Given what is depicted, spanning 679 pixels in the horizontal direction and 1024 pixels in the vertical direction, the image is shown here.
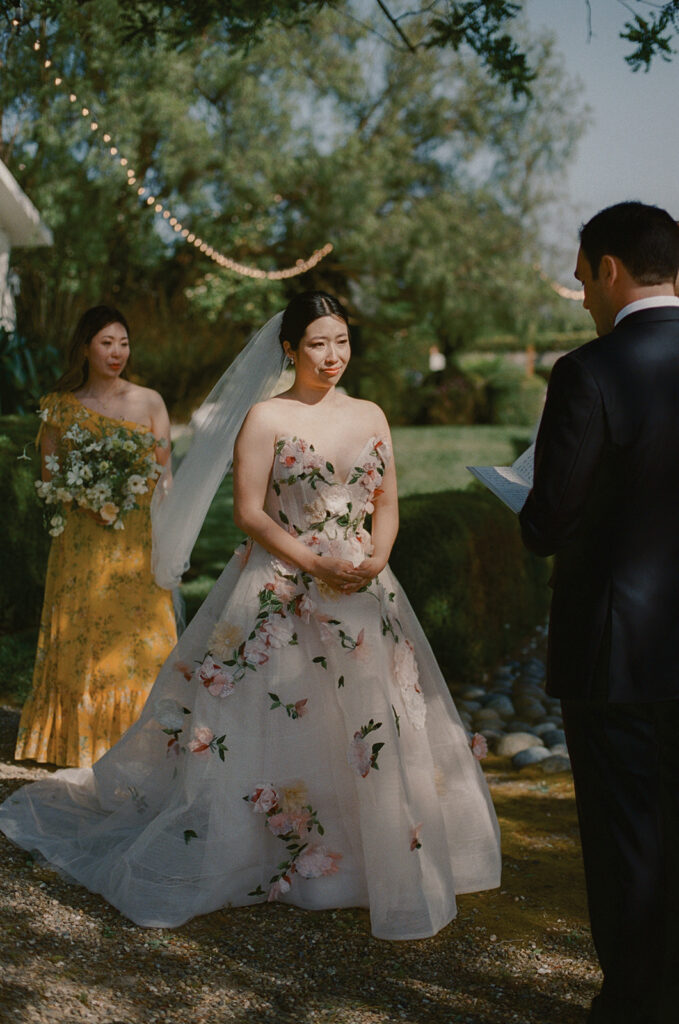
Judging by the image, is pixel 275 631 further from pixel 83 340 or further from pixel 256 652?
pixel 83 340

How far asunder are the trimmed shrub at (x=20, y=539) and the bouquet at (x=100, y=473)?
7.23ft

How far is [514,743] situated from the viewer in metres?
6.07

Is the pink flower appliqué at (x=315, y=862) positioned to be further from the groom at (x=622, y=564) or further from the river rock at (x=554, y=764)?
the river rock at (x=554, y=764)

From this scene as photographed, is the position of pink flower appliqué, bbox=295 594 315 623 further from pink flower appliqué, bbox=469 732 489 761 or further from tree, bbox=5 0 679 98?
tree, bbox=5 0 679 98

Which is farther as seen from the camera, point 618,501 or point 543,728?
point 543,728

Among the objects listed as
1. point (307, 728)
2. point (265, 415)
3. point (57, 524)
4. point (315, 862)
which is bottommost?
point (315, 862)

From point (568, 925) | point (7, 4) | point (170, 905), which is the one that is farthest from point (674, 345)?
point (7, 4)

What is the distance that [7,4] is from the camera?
415 cm

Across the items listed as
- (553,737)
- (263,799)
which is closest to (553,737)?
(553,737)

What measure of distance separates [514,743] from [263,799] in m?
2.84

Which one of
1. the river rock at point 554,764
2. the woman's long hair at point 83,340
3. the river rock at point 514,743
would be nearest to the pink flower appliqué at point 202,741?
the woman's long hair at point 83,340

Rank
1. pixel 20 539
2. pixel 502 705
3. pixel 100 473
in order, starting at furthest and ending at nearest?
1. pixel 20 539
2. pixel 502 705
3. pixel 100 473

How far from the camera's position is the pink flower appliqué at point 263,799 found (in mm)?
3586

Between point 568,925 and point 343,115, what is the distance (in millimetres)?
20688
